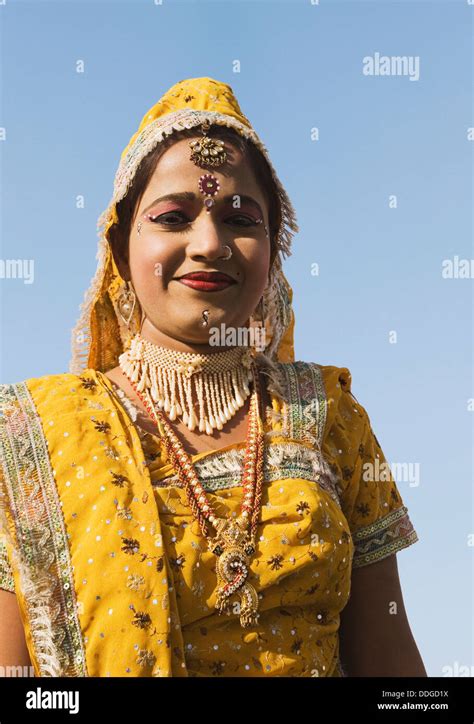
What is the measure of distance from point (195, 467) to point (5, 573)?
0.73 m

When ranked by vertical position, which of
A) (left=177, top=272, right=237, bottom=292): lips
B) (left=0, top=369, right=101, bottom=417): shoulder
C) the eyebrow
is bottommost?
(left=0, top=369, right=101, bottom=417): shoulder

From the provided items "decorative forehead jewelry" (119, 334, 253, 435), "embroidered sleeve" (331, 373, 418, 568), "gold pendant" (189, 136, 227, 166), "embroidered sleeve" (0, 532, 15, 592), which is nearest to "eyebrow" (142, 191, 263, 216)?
"gold pendant" (189, 136, 227, 166)

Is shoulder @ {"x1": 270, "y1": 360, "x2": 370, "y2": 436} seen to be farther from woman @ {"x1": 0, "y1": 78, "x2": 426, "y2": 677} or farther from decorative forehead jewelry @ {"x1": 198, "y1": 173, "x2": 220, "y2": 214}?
decorative forehead jewelry @ {"x1": 198, "y1": 173, "x2": 220, "y2": 214}

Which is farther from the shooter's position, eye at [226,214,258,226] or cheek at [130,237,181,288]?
eye at [226,214,258,226]

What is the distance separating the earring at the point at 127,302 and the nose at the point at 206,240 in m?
0.45

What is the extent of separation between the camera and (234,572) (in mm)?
3330

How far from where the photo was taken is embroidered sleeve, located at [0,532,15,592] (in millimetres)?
3338

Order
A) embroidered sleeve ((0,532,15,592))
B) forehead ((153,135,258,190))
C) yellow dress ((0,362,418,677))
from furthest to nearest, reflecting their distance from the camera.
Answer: forehead ((153,135,258,190)), embroidered sleeve ((0,532,15,592)), yellow dress ((0,362,418,677))

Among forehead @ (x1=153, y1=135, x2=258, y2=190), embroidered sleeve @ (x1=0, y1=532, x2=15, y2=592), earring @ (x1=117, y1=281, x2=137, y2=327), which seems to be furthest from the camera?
earring @ (x1=117, y1=281, x2=137, y2=327)

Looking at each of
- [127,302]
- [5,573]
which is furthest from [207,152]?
[5,573]

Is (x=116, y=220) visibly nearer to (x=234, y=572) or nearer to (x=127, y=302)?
(x=127, y=302)

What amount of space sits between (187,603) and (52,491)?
593 mm

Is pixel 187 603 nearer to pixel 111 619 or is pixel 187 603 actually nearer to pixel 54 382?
pixel 111 619

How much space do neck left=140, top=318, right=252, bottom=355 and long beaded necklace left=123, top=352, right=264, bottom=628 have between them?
0.88 feet
